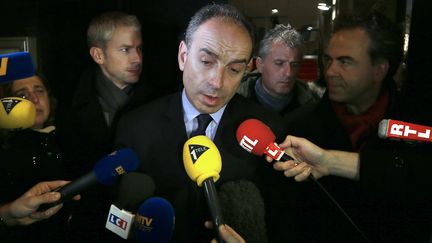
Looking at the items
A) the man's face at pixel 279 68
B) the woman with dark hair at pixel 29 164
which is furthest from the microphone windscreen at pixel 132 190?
the man's face at pixel 279 68

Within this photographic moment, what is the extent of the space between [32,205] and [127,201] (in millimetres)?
229

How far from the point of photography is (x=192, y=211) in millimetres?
1172

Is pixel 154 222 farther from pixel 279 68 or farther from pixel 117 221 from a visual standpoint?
pixel 279 68

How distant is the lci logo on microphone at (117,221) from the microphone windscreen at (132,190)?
3cm

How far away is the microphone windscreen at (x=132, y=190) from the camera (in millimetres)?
988

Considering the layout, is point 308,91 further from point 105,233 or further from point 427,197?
point 105,233

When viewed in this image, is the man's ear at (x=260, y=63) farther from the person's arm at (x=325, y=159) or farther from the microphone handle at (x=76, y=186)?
the microphone handle at (x=76, y=186)

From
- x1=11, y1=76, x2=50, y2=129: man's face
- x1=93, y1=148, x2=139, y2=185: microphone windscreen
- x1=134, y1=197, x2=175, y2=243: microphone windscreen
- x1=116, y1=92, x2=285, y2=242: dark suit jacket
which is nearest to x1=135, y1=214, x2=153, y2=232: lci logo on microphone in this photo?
x1=134, y1=197, x2=175, y2=243: microphone windscreen

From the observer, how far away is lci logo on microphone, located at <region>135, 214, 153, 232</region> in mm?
897

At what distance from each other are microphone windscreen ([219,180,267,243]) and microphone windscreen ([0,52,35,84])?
24.1 inches

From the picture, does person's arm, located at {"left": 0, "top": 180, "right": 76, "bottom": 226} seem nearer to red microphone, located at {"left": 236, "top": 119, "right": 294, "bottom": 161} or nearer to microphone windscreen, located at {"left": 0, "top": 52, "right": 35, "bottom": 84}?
microphone windscreen, located at {"left": 0, "top": 52, "right": 35, "bottom": 84}

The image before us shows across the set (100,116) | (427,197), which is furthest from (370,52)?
(100,116)

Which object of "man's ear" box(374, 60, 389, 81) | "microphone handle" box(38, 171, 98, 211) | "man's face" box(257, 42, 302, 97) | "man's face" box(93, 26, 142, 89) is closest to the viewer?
"microphone handle" box(38, 171, 98, 211)

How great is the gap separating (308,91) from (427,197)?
0.53 m
